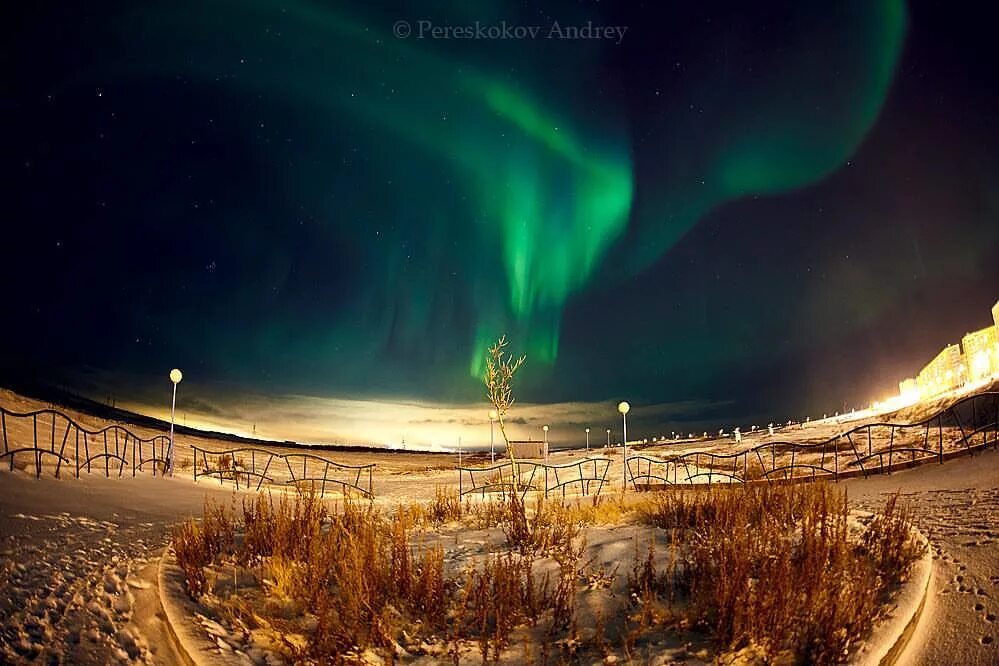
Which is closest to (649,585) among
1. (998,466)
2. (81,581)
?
(81,581)

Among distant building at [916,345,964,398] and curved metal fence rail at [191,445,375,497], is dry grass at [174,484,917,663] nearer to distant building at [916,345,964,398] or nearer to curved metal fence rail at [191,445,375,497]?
curved metal fence rail at [191,445,375,497]

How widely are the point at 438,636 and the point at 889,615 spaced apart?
3836 millimetres

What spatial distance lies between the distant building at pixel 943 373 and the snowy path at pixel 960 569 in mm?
69141

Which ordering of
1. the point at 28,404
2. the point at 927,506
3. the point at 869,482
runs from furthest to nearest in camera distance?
the point at 28,404 < the point at 869,482 < the point at 927,506

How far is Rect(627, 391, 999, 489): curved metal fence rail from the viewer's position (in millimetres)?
17688

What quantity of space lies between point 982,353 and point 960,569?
6961 centimetres

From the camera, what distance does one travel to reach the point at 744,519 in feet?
23.4

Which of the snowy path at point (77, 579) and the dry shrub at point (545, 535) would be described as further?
the dry shrub at point (545, 535)

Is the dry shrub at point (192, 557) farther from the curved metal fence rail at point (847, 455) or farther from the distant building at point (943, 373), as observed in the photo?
the distant building at point (943, 373)

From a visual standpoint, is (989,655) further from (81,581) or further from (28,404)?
(28,404)

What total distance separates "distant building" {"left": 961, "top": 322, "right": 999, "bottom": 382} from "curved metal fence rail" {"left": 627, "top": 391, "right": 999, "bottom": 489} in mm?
19413

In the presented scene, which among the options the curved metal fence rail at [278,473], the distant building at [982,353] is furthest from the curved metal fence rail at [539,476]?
the distant building at [982,353]

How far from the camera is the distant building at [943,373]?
71.0 metres

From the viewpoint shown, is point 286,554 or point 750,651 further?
point 286,554
